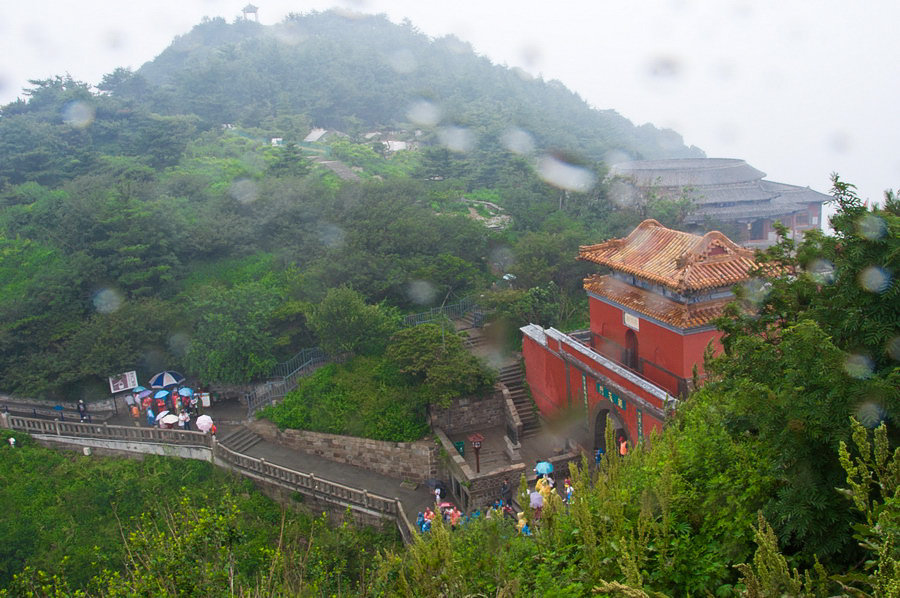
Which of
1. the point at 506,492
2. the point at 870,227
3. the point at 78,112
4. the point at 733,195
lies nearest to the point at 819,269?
the point at 870,227

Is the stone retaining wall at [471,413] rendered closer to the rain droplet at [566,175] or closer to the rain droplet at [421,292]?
the rain droplet at [421,292]

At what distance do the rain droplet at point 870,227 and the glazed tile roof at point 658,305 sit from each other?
6941 mm

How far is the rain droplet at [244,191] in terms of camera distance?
87.1ft

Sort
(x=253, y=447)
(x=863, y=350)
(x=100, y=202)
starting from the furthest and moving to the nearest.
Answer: (x=100, y=202), (x=253, y=447), (x=863, y=350)

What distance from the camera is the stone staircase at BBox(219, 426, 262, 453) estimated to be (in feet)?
58.9

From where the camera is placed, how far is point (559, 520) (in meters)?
6.30

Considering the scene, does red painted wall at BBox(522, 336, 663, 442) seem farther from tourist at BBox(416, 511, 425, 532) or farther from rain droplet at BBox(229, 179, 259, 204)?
rain droplet at BBox(229, 179, 259, 204)

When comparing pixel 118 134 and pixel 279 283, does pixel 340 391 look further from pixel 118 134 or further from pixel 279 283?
pixel 118 134

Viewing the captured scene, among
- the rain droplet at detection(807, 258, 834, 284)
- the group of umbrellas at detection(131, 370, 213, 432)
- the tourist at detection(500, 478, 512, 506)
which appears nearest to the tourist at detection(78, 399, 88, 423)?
the group of umbrellas at detection(131, 370, 213, 432)

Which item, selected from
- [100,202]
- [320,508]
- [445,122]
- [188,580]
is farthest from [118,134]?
[188,580]

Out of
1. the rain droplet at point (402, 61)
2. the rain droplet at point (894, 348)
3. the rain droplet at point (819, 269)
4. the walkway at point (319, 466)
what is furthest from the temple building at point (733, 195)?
the rain droplet at point (402, 61)

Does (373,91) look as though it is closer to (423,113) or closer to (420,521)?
(423,113)

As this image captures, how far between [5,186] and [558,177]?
82.6 feet

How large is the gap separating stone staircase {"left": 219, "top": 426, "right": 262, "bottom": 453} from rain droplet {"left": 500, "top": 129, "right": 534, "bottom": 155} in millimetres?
25852
